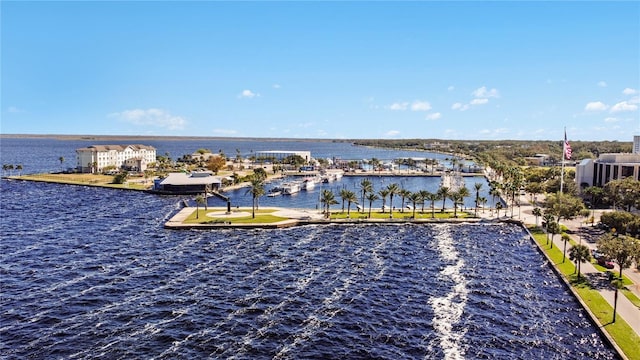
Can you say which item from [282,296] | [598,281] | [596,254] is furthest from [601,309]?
[282,296]

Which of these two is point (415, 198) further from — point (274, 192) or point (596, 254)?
point (274, 192)

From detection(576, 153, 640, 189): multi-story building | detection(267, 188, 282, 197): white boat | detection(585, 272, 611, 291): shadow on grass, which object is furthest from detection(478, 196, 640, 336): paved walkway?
detection(267, 188, 282, 197): white boat

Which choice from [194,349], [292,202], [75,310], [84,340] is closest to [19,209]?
[292,202]

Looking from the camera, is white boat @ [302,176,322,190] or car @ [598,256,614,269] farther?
white boat @ [302,176,322,190]

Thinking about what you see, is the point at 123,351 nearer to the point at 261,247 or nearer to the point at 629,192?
the point at 261,247

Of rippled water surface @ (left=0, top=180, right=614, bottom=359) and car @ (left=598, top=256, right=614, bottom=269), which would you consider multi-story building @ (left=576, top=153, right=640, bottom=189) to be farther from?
car @ (left=598, top=256, right=614, bottom=269)

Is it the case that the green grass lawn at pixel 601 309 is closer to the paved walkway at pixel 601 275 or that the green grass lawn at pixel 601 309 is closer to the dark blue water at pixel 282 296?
the paved walkway at pixel 601 275

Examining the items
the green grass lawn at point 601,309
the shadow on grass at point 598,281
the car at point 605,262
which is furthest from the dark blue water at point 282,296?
the car at point 605,262
